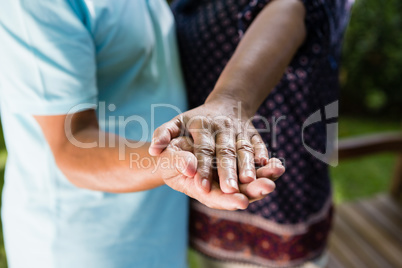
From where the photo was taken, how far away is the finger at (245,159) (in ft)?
1.69

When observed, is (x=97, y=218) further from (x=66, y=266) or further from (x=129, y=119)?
(x=129, y=119)

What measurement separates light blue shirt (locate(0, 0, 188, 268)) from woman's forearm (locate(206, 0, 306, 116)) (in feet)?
0.69

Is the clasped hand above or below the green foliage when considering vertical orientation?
above

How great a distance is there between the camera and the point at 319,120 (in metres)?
0.95

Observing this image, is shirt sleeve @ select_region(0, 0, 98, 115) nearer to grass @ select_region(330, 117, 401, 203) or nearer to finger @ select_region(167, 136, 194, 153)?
finger @ select_region(167, 136, 194, 153)

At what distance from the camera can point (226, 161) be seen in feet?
1.75

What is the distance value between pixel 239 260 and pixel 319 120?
0.47 meters

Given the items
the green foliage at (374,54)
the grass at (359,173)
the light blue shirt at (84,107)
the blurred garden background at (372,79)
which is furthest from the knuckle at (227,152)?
the green foliage at (374,54)

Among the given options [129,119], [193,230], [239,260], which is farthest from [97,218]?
[239,260]

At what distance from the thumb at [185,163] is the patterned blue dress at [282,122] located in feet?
1.26

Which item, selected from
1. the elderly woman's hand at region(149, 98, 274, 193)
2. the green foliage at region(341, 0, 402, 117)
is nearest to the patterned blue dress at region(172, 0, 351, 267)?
the elderly woman's hand at region(149, 98, 274, 193)

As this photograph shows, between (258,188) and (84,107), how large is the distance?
379 millimetres

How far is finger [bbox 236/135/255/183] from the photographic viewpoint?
0.52 m

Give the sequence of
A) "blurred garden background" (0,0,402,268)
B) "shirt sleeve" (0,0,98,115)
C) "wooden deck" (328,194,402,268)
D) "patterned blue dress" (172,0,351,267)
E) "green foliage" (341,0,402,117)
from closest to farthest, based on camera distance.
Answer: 1. "shirt sleeve" (0,0,98,115)
2. "patterned blue dress" (172,0,351,267)
3. "wooden deck" (328,194,402,268)
4. "blurred garden background" (0,0,402,268)
5. "green foliage" (341,0,402,117)
